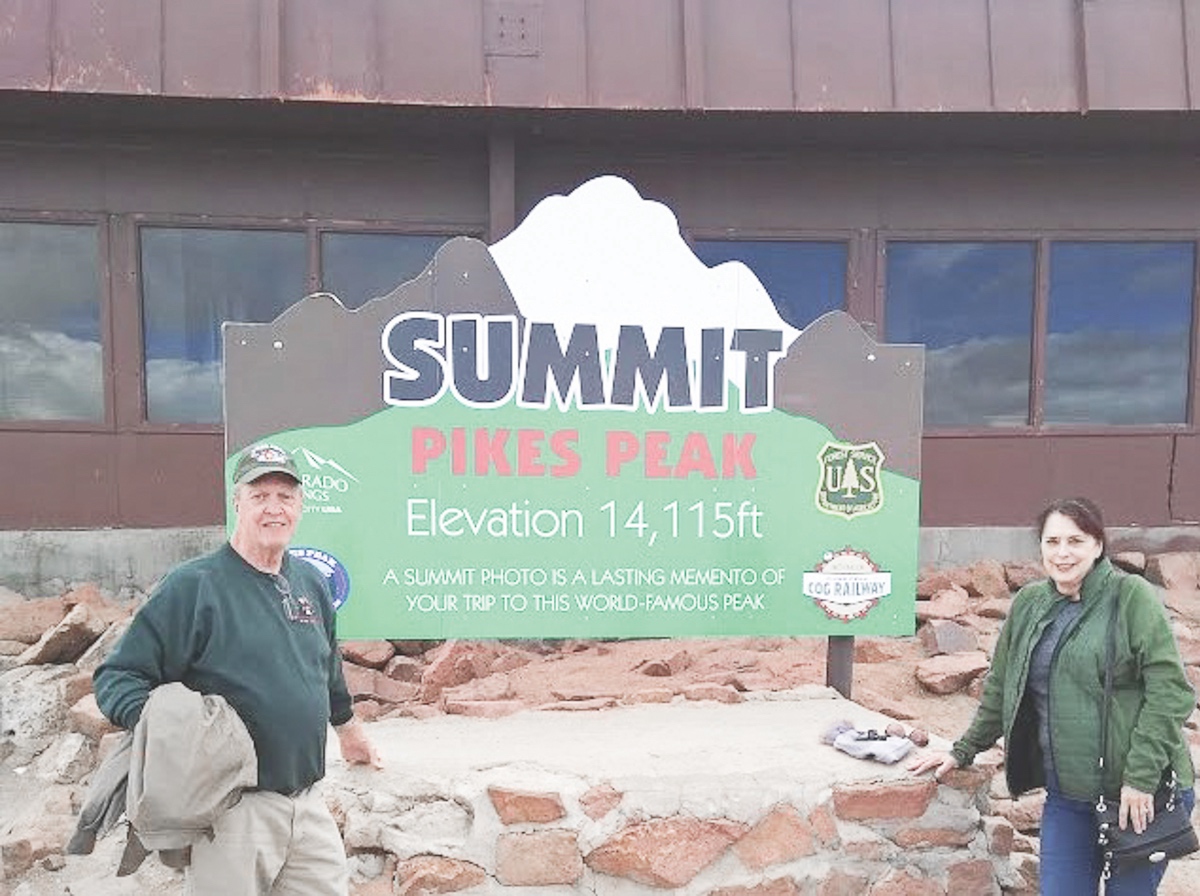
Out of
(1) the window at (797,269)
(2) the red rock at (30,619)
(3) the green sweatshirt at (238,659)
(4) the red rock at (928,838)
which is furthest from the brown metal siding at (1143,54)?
(2) the red rock at (30,619)

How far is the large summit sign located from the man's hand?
63 cm

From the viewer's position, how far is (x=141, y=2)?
538cm

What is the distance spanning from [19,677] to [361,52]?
4214 mm

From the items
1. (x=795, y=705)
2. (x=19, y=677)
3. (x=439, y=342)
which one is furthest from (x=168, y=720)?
(x=19, y=677)

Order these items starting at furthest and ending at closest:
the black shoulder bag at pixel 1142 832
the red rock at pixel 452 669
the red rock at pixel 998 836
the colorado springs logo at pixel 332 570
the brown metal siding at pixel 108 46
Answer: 1. the brown metal siding at pixel 108 46
2. the red rock at pixel 452 669
3. the colorado springs logo at pixel 332 570
4. the red rock at pixel 998 836
5. the black shoulder bag at pixel 1142 832

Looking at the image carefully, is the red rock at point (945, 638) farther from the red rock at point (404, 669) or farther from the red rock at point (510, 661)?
the red rock at point (404, 669)

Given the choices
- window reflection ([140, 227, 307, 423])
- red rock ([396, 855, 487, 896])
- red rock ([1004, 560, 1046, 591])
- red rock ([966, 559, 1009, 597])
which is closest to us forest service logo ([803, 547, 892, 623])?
red rock ([396, 855, 487, 896])

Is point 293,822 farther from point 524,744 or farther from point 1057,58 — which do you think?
point 1057,58

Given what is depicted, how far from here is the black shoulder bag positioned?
90.5 inches

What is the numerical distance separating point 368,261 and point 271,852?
16.5 ft

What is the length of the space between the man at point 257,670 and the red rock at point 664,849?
0.88 meters

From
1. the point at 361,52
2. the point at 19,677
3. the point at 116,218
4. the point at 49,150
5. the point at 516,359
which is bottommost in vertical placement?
the point at 19,677

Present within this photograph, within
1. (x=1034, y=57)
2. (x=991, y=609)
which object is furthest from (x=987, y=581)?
(x=1034, y=57)

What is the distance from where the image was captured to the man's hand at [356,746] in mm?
2691
